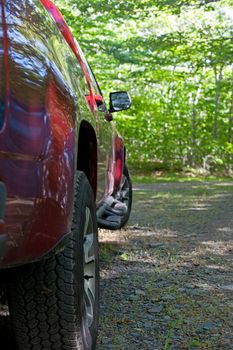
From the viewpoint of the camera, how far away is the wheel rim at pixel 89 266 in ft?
9.29

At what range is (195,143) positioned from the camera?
70.7 ft

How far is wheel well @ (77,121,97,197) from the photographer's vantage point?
325cm

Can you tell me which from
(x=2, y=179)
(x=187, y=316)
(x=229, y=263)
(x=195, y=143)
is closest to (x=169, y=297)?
(x=187, y=316)

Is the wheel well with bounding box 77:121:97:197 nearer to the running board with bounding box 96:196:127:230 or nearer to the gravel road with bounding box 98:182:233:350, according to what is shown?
Answer: the running board with bounding box 96:196:127:230

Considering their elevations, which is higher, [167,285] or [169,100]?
[169,100]

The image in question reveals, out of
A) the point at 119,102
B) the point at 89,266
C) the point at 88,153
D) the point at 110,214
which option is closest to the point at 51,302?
the point at 89,266

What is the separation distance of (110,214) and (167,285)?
0.86 m

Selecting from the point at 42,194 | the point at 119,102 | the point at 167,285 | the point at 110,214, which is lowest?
the point at 167,285

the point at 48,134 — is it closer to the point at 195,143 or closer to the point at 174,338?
the point at 174,338

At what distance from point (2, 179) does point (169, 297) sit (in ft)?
7.35

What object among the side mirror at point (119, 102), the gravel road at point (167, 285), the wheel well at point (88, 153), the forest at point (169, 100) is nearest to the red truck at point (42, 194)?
the wheel well at point (88, 153)

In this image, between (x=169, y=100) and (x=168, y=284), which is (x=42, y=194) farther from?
(x=169, y=100)

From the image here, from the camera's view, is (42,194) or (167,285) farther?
(167,285)

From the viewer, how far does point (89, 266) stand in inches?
117
